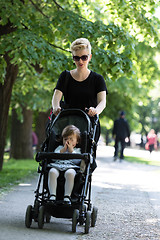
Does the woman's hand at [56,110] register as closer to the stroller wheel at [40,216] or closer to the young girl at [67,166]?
the young girl at [67,166]

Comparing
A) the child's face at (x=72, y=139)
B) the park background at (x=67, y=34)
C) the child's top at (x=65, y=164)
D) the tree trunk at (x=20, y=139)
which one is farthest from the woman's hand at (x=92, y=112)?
the tree trunk at (x=20, y=139)

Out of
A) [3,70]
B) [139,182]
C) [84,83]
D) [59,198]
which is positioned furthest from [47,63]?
[59,198]

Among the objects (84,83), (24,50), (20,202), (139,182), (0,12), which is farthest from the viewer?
(139,182)

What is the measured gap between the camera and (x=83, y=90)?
658cm

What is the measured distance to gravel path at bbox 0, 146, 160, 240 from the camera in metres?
5.84

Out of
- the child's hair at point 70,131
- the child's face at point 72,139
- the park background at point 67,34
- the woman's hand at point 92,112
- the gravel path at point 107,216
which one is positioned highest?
the park background at point 67,34

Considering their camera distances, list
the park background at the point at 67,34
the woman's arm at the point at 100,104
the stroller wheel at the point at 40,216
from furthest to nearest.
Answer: the park background at the point at 67,34 < the woman's arm at the point at 100,104 < the stroller wheel at the point at 40,216

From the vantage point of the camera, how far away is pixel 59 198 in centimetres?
595

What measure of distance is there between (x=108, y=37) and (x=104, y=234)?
6489 millimetres

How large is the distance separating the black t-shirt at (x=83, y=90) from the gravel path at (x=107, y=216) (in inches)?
60.8

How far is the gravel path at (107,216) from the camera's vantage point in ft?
19.1

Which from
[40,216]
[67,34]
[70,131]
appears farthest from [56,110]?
[67,34]

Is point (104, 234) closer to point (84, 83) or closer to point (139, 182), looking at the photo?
point (84, 83)

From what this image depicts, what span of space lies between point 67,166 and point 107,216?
70.7 inches
